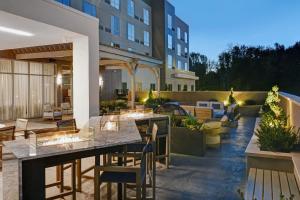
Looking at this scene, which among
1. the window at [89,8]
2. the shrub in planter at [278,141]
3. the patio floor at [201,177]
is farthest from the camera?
the window at [89,8]

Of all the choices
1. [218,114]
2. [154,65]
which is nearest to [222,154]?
[218,114]

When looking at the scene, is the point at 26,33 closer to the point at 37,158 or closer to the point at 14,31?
the point at 14,31

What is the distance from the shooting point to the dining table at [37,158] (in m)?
2.70

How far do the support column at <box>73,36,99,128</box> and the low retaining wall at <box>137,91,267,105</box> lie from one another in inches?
546

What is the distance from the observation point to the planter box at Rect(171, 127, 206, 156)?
22.6ft

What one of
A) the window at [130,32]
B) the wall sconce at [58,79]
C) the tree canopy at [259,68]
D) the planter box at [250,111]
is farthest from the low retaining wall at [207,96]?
the wall sconce at [58,79]

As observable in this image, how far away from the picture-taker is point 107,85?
20.3m

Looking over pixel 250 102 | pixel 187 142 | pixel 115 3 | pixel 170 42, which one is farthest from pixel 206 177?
pixel 170 42

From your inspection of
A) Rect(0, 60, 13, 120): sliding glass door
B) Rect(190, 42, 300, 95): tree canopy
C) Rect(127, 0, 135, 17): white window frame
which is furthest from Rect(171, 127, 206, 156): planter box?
Rect(190, 42, 300, 95): tree canopy

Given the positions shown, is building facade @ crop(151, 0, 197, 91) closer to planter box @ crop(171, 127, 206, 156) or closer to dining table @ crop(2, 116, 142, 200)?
planter box @ crop(171, 127, 206, 156)

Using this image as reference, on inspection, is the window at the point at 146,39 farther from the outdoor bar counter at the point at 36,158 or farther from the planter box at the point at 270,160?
the outdoor bar counter at the point at 36,158

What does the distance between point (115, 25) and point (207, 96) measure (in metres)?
8.84

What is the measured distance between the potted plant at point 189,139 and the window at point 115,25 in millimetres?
15397

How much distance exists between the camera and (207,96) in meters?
21.2
